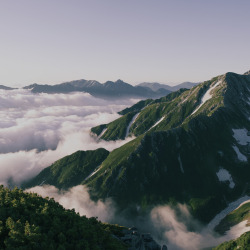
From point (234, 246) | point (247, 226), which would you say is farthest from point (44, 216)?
point (247, 226)

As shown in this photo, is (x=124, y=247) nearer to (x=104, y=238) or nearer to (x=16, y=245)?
(x=104, y=238)

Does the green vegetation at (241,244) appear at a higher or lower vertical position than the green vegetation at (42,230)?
lower

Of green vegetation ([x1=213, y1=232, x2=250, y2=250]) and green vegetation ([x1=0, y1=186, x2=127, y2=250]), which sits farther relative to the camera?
green vegetation ([x1=213, y1=232, x2=250, y2=250])

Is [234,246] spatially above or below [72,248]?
below

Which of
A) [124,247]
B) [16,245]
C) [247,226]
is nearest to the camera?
[16,245]

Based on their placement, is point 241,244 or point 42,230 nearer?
point 42,230

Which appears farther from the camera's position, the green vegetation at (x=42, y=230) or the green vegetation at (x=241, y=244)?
the green vegetation at (x=241, y=244)

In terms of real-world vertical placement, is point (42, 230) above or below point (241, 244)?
above

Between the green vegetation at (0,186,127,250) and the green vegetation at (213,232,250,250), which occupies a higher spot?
the green vegetation at (0,186,127,250)
